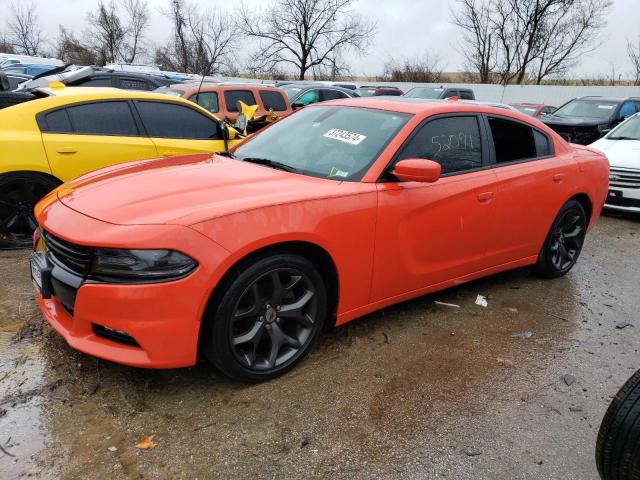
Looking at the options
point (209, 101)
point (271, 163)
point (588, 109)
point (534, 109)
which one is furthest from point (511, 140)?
point (534, 109)

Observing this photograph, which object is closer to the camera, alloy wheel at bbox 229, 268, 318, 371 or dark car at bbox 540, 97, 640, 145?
alloy wheel at bbox 229, 268, 318, 371

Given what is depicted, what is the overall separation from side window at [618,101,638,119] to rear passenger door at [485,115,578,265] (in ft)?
32.4

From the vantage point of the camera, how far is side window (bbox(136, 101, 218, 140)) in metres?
5.33

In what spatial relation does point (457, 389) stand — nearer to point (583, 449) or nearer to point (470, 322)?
point (583, 449)

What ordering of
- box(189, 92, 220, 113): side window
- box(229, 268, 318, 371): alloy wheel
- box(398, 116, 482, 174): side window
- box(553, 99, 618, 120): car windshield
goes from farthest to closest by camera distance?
box(553, 99, 618, 120): car windshield, box(189, 92, 220, 113): side window, box(398, 116, 482, 174): side window, box(229, 268, 318, 371): alloy wheel

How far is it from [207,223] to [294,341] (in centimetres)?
91

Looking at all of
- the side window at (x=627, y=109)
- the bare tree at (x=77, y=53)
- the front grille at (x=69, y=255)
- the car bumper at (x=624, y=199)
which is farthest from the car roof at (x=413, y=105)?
the bare tree at (x=77, y=53)

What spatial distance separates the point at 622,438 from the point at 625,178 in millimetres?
6491

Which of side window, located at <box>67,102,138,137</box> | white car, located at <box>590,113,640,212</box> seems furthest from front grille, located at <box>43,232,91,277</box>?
white car, located at <box>590,113,640,212</box>

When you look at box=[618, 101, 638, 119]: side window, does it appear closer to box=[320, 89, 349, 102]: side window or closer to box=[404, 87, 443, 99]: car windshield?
box=[404, 87, 443, 99]: car windshield

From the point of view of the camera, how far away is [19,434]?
2332 millimetres

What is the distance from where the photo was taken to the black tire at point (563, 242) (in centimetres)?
446

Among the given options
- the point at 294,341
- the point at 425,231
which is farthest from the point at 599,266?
the point at 294,341

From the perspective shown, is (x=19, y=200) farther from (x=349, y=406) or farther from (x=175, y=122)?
(x=349, y=406)
